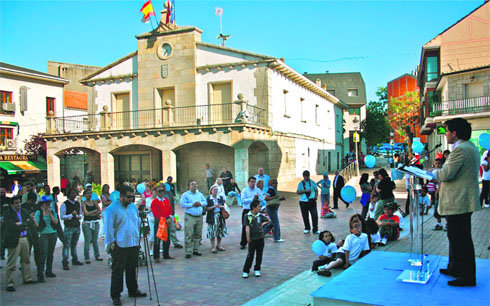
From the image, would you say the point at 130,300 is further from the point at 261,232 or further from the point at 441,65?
the point at 441,65

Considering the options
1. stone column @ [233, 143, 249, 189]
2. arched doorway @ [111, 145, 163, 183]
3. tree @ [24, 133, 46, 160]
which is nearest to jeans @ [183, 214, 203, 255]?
stone column @ [233, 143, 249, 189]

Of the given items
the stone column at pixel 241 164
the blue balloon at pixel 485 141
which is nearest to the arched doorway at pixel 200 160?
the stone column at pixel 241 164

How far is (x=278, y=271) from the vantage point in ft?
26.0

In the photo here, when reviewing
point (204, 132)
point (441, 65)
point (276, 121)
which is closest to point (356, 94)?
point (441, 65)

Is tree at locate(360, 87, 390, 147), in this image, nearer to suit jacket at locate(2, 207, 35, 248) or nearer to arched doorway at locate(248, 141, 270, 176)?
arched doorway at locate(248, 141, 270, 176)

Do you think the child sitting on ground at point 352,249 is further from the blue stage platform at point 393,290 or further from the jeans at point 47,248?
the jeans at point 47,248

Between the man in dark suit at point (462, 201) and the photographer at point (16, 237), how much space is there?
22.4 feet

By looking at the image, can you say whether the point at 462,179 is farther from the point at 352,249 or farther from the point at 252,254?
the point at 252,254

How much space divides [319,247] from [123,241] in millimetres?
3324

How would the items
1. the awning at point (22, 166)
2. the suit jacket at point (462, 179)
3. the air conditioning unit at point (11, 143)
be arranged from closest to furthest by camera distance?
the suit jacket at point (462, 179) < the awning at point (22, 166) < the air conditioning unit at point (11, 143)

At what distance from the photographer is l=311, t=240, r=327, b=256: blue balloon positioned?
724 cm

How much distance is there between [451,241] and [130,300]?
4.75 meters

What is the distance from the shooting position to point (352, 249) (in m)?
7.04

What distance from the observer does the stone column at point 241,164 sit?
790 inches
